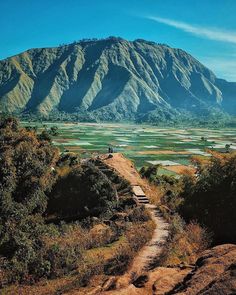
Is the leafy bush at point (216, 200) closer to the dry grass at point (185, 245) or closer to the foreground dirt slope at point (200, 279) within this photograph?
the dry grass at point (185, 245)

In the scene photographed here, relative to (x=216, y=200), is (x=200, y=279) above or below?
above

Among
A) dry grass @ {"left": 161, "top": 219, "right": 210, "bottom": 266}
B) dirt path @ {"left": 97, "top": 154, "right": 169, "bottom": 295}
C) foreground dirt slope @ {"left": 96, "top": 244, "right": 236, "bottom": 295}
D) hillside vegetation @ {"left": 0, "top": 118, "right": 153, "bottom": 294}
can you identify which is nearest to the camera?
foreground dirt slope @ {"left": 96, "top": 244, "right": 236, "bottom": 295}

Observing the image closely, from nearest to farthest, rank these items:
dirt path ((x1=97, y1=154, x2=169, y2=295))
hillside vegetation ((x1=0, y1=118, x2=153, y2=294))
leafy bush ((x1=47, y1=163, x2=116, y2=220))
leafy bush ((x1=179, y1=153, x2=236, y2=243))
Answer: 1. dirt path ((x1=97, y1=154, x2=169, y2=295))
2. hillside vegetation ((x1=0, y1=118, x2=153, y2=294))
3. leafy bush ((x1=179, y1=153, x2=236, y2=243))
4. leafy bush ((x1=47, y1=163, x2=116, y2=220))

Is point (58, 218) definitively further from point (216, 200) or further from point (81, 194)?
point (216, 200)

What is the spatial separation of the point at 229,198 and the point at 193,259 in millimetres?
10730

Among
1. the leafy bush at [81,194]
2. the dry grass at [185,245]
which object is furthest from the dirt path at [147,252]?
the leafy bush at [81,194]

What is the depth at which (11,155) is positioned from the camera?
3581 centimetres

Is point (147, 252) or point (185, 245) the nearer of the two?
point (147, 252)

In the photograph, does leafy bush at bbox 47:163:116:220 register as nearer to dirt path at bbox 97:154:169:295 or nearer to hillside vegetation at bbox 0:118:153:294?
hillside vegetation at bbox 0:118:153:294

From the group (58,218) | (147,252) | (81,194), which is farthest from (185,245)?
(58,218)

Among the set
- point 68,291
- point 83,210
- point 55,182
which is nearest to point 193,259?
point 68,291

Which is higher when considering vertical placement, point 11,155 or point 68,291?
point 11,155

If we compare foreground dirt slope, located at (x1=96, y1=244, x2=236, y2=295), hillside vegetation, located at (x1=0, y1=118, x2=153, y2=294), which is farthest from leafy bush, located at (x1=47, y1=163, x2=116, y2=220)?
foreground dirt slope, located at (x1=96, y1=244, x2=236, y2=295)

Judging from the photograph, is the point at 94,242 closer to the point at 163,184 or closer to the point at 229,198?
the point at 229,198
